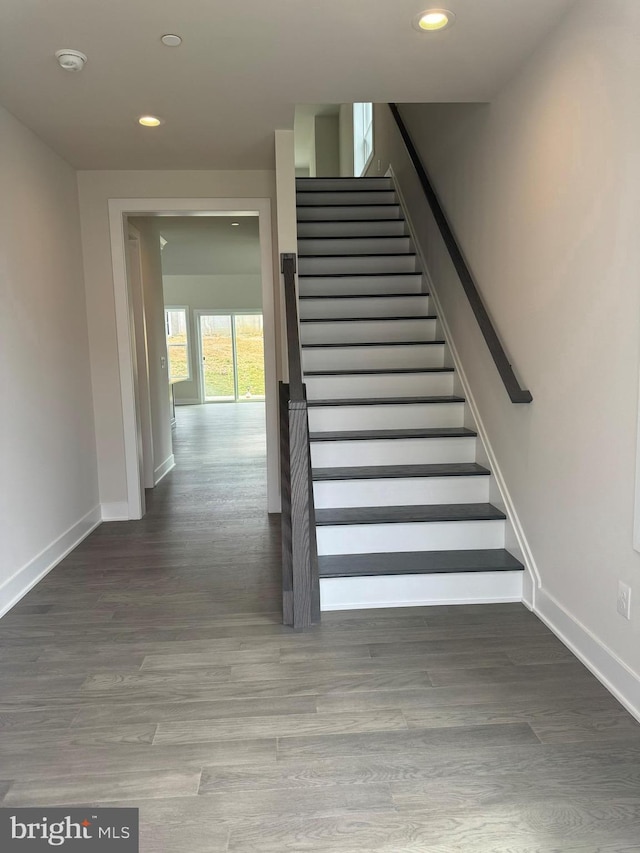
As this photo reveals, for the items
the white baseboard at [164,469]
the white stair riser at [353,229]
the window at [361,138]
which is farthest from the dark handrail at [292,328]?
the window at [361,138]

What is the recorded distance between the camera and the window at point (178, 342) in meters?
12.7

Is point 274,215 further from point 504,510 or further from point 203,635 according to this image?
point 203,635

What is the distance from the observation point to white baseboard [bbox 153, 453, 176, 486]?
546 centimetres

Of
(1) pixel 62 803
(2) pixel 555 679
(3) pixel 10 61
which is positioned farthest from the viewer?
(3) pixel 10 61

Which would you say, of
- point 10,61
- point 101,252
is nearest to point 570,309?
point 10,61

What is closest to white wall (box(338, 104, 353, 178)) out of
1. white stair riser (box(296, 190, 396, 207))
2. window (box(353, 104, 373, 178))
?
window (box(353, 104, 373, 178))

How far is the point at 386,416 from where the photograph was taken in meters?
3.44

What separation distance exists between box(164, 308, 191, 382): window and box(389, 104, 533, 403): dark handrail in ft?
29.7

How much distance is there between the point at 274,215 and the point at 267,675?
313cm

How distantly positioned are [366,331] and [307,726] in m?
2.70

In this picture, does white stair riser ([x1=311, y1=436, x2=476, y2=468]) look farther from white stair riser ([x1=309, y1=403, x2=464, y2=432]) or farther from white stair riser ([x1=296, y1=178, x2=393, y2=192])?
white stair riser ([x1=296, y1=178, x2=393, y2=192])

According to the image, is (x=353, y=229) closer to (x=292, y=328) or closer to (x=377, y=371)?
(x=377, y=371)

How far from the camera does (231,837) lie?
57.2 inches

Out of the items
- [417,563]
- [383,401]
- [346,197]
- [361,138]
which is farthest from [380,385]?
[361,138]
